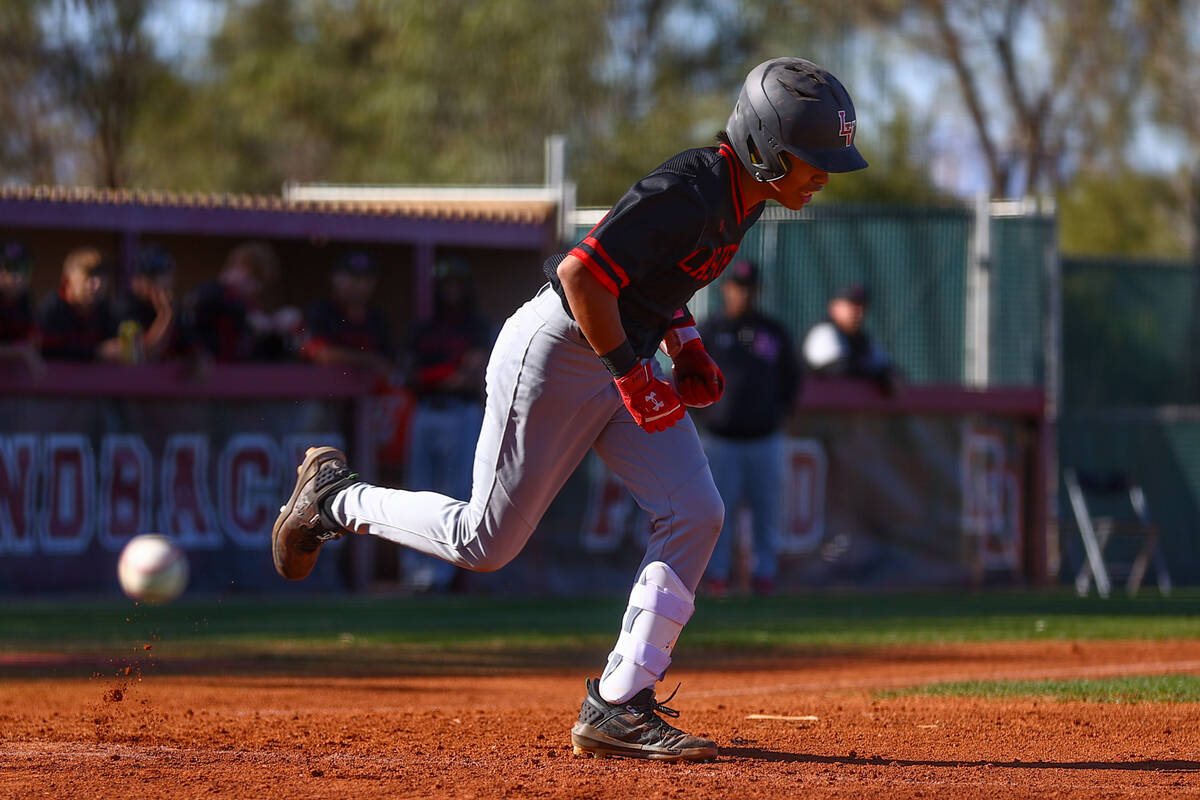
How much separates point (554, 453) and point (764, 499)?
Answer: 287 inches

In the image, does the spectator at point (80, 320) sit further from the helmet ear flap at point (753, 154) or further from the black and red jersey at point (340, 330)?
the helmet ear flap at point (753, 154)

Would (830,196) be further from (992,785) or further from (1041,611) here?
(992,785)

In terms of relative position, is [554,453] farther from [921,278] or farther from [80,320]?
[921,278]

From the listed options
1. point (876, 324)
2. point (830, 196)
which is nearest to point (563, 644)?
point (876, 324)

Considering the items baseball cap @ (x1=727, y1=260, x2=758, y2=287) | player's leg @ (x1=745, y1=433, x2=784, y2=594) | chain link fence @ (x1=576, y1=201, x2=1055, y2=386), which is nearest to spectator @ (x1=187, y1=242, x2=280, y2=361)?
baseball cap @ (x1=727, y1=260, x2=758, y2=287)

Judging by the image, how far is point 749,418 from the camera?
485 inches

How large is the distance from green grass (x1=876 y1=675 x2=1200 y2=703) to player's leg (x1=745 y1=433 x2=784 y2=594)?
4.78 metres

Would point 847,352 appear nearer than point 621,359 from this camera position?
No

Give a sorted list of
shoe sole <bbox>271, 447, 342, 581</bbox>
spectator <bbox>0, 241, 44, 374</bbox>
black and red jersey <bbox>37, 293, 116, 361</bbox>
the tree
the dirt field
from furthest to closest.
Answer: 1. the tree
2. black and red jersey <bbox>37, 293, 116, 361</bbox>
3. spectator <bbox>0, 241, 44, 374</bbox>
4. shoe sole <bbox>271, 447, 342, 581</bbox>
5. the dirt field

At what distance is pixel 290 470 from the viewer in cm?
1229

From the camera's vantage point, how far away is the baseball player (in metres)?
4.91

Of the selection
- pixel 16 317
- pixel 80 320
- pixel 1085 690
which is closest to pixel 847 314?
pixel 80 320

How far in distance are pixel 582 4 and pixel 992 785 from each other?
27.7 m

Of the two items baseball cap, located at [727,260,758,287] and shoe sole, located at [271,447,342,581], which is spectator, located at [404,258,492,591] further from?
shoe sole, located at [271,447,342,581]
